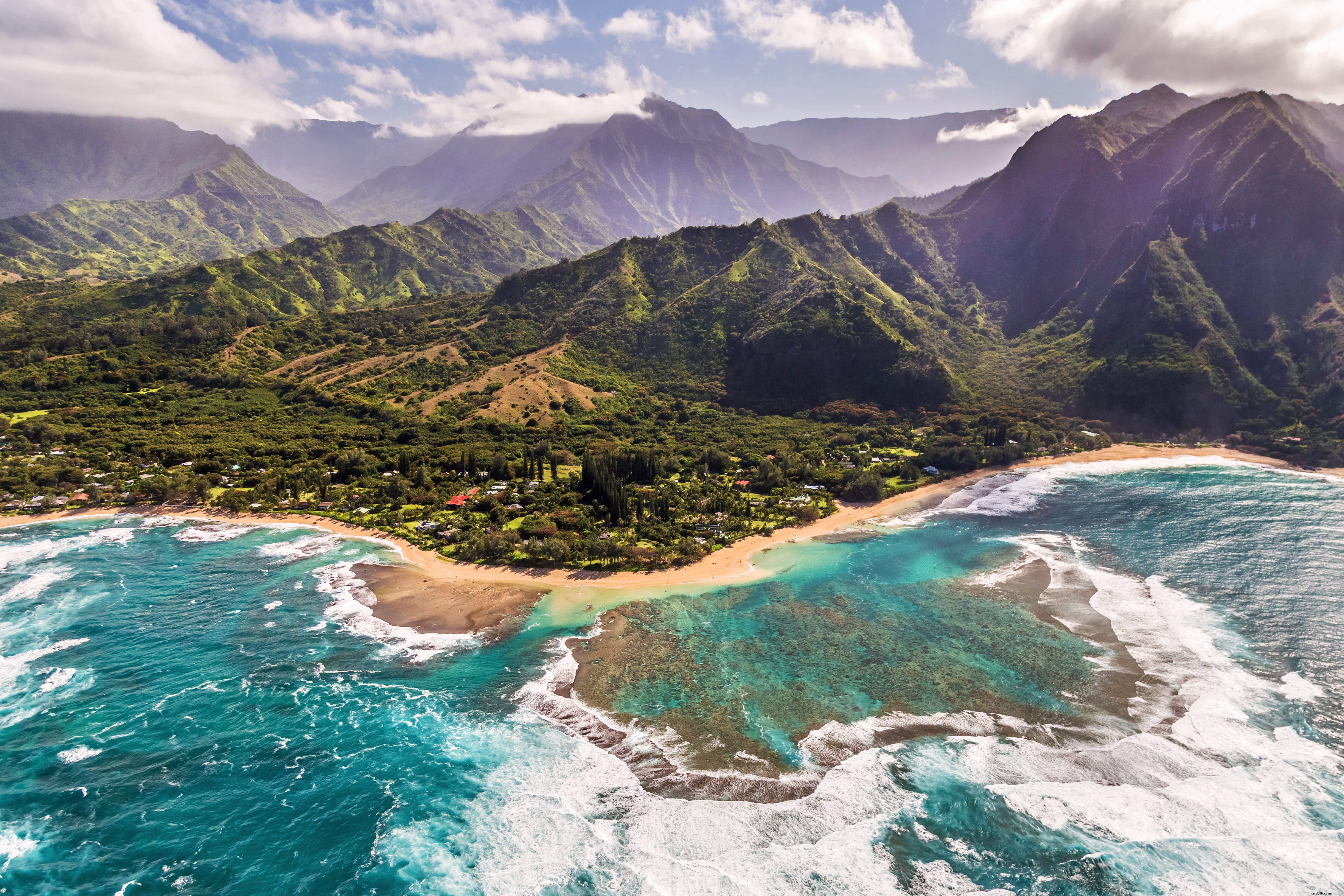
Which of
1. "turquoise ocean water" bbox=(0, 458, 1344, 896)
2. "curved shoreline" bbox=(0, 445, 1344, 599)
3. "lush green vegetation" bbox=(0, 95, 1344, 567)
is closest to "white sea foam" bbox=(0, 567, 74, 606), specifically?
"turquoise ocean water" bbox=(0, 458, 1344, 896)

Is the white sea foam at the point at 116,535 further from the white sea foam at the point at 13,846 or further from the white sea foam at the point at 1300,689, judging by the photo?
the white sea foam at the point at 1300,689

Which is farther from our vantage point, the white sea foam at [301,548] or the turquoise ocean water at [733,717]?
the white sea foam at [301,548]

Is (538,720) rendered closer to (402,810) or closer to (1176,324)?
(402,810)

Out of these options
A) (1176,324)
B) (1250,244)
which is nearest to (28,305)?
(1176,324)

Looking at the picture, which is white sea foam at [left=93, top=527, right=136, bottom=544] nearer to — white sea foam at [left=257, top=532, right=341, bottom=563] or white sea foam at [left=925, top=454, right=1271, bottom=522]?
white sea foam at [left=257, top=532, right=341, bottom=563]

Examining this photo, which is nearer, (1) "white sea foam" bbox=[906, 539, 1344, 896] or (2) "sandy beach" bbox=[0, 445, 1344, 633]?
(1) "white sea foam" bbox=[906, 539, 1344, 896]

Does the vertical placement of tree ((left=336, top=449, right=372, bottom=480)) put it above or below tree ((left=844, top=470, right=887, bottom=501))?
above

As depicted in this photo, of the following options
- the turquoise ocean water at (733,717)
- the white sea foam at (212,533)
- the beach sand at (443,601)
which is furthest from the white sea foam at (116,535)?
the beach sand at (443,601)
